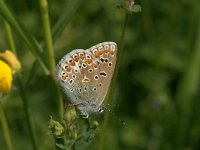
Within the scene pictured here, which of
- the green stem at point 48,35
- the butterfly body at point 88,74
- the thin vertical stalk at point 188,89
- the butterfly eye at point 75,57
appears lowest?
the thin vertical stalk at point 188,89

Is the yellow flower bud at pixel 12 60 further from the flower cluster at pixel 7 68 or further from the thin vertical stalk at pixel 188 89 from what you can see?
the thin vertical stalk at pixel 188 89

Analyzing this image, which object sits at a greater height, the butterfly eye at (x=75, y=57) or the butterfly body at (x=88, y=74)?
the butterfly eye at (x=75, y=57)

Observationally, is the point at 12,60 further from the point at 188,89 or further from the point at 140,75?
the point at 140,75

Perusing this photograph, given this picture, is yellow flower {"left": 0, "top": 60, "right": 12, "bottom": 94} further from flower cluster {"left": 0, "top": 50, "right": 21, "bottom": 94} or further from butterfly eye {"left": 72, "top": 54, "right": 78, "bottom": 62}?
butterfly eye {"left": 72, "top": 54, "right": 78, "bottom": 62}

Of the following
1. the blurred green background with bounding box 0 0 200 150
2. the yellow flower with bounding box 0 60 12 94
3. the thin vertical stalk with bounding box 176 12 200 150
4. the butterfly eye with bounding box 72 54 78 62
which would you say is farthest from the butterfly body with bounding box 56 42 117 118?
the thin vertical stalk with bounding box 176 12 200 150

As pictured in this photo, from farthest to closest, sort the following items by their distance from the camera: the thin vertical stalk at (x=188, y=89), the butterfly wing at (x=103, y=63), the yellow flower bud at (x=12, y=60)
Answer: the thin vertical stalk at (x=188, y=89), the yellow flower bud at (x=12, y=60), the butterfly wing at (x=103, y=63)

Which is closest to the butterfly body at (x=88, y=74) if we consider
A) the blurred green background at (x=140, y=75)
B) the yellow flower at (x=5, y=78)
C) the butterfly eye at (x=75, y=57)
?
the butterfly eye at (x=75, y=57)
